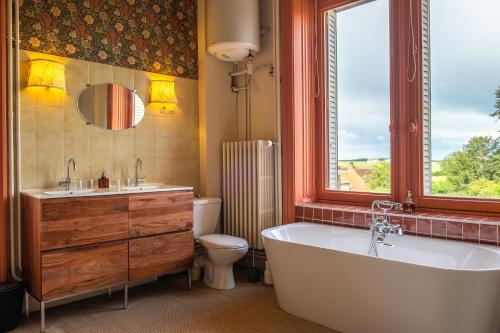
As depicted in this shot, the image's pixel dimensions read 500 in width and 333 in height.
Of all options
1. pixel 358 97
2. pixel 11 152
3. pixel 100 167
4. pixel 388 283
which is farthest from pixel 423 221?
pixel 11 152

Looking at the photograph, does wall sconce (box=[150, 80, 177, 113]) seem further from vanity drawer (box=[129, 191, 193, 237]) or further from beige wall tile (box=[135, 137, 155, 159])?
vanity drawer (box=[129, 191, 193, 237])

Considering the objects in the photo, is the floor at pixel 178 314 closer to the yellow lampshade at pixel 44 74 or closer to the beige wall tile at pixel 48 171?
the beige wall tile at pixel 48 171

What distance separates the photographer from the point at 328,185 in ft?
11.1

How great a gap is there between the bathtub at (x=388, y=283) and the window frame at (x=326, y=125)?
1.28 ft

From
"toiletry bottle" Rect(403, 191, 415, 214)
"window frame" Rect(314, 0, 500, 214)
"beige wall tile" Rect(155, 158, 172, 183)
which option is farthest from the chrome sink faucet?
"beige wall tile" Rect(155, 158, 172, 183)

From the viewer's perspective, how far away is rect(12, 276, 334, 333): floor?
2451 millimetres

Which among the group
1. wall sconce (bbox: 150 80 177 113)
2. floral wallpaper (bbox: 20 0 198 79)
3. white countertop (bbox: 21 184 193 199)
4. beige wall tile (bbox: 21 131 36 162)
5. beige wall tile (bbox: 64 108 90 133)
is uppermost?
floral wallpaper (bbox: 20 0 198 79)

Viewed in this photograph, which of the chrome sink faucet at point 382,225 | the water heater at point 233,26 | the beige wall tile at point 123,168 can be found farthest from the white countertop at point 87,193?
the chrome sink faucet at point 382,225

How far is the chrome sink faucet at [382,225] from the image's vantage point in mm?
2507

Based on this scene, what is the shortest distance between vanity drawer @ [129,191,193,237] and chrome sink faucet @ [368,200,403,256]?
141 centimetres

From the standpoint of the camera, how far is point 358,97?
321 cm

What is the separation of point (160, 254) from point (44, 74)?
153 cm

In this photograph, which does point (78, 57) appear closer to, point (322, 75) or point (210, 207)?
point (210, 207)

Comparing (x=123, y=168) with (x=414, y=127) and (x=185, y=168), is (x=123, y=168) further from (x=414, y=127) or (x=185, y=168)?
(x=414, y=127)
